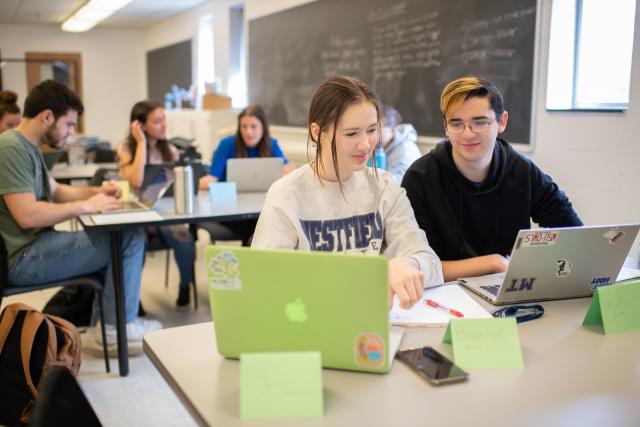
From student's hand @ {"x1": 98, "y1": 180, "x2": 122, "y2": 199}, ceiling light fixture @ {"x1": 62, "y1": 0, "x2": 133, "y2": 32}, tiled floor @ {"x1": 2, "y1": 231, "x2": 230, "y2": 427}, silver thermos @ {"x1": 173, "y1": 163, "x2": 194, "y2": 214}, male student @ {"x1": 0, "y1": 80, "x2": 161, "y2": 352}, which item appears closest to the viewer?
tiled floor @ {"x1": 2, "y1": 231, "x2": 230, "y2": 427}

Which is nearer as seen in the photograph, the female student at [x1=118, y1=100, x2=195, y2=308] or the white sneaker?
the white sneaker

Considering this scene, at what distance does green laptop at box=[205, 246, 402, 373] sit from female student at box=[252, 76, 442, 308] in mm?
408

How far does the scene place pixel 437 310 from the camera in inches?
52.0

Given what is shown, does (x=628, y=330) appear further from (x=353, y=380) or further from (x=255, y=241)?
(x=255, y=241)

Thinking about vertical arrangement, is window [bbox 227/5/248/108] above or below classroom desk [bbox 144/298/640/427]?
above

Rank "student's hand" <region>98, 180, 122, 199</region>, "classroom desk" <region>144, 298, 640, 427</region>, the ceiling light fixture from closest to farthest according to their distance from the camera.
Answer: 1. "classroom desk" <region>144, 298, 640, 427</region>
2. "student's hand" <region>98, 180, 122, 199</region>
3. the ceiling light fixture

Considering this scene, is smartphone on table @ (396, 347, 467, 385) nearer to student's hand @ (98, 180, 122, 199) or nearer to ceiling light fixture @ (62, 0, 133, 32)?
student's hand @ (98, 180, 122, 199)

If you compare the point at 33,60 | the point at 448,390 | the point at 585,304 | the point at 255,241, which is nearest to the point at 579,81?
the point at 585,304

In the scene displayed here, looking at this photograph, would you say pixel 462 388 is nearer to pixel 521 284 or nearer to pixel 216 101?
pixel 521 284

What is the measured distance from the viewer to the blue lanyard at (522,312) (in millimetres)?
1307

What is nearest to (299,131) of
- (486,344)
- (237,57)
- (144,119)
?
(237,57)

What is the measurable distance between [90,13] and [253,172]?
611cm

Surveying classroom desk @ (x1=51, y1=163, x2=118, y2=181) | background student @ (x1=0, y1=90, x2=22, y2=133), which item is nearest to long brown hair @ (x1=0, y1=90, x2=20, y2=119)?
background student @ (x1=0, y1=90, x2=22, y2=133)

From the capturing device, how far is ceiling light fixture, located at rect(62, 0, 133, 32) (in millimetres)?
7416
